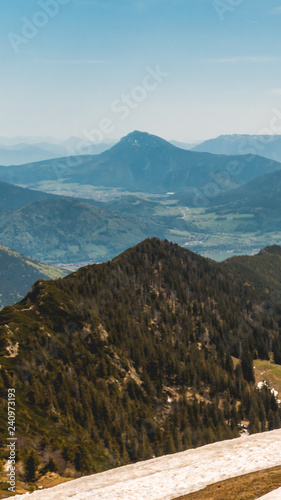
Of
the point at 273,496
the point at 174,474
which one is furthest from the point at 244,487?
the point at 174,474

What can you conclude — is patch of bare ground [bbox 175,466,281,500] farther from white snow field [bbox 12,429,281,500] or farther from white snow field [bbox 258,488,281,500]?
white snow field [bbox 258,488,281,500]

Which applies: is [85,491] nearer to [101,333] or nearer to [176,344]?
[101,333]

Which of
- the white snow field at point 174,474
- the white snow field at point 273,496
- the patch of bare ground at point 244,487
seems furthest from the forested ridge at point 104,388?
the white snow field at point 273,496

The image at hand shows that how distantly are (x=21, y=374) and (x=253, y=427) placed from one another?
9172cm

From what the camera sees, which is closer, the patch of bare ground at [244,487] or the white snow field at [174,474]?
the patch of bare ground at [244,487]

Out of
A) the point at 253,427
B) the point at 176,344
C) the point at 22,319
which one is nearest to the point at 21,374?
the point at 22,319

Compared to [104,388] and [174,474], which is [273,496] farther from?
[104,388]

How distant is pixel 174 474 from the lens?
41656 millimetres

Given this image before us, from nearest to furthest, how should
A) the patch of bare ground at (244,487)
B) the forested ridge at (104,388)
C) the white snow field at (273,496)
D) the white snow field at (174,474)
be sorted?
the white snow field at (273,496)
the patch of bare ground at (244,487)
the white snow field at (174,474)
the forested ridge at (104,388)

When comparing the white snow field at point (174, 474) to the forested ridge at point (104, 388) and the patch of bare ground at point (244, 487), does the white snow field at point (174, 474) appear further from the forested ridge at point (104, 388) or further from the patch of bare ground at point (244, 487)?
the forested ridge at point (104, 388)

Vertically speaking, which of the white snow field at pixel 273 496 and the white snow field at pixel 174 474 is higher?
the white snow field at pixel 273 496

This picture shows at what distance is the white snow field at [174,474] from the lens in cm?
3841

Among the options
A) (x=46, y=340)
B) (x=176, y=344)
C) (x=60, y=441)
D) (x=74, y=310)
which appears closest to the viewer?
(x=60, y=441)

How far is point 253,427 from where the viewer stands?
493 ft
